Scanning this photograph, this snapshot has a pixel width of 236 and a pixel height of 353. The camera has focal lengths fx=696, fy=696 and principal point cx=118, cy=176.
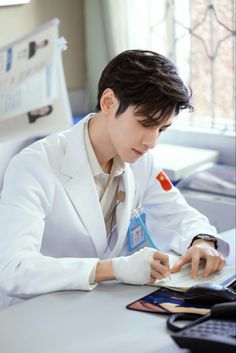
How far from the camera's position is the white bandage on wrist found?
1702 millimetres

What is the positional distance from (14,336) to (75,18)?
2.10m

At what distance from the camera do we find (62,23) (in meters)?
3.20

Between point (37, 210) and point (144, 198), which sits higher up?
point (37, 210)

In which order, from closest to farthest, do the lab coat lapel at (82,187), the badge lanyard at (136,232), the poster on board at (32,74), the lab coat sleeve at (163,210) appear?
the poster on board at (32,74) → the lab coat lapel at (82,187) → the badge lanyard at (136,232) → the lab coat sleeve at (163,210)

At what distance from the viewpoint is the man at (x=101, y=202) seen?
170 centimetres

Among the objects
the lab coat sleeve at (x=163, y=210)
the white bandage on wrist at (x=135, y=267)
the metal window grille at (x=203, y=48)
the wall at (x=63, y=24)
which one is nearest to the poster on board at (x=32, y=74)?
the white bandage on wrist at (x=135, y=267)

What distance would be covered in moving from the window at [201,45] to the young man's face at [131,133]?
1.32 meters

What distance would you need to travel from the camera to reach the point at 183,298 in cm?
163

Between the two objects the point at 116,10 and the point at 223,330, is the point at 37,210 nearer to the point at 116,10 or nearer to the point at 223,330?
the point at 223,330

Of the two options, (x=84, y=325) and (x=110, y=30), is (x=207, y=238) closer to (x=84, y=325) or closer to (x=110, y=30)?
Result: (x=84, y=325)

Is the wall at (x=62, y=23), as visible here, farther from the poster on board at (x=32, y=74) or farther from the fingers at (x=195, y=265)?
the poster on board at (x=32, y=74)

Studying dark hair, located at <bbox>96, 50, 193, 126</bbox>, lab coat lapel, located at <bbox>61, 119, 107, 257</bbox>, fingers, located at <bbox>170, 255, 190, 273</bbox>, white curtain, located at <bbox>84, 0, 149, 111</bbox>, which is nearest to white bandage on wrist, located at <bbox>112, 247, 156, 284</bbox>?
fingers, located at <bbox>170, 255, 190, 273</bbox>

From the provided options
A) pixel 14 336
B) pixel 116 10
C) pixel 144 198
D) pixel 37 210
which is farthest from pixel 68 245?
pixel 116 10

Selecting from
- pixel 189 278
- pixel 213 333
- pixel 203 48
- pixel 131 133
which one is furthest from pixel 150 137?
pixel 203 48
